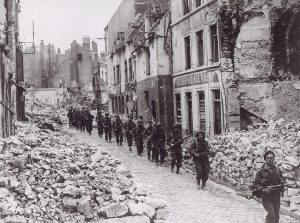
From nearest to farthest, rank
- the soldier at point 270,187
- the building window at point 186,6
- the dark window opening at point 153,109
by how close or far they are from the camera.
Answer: the soldier at point 270,187, the building window at point 186,6, the dark window opening at point 153,109

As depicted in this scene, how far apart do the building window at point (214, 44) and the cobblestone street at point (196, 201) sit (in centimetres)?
558

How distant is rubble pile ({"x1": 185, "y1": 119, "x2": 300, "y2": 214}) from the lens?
9719 mm

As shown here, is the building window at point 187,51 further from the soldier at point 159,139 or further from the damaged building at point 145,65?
the soldier at point 159,139

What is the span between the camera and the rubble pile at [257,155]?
383 inches

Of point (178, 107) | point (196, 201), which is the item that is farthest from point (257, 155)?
point (178, 107)

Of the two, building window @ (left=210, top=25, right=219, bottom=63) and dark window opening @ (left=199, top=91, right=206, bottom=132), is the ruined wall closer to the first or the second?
building window @ (left=210, top=25, right=219, bottom=63)

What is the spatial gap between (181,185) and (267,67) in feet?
22.8

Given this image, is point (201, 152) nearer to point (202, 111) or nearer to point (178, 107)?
point (202, 111)

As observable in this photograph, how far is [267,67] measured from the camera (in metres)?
16.6

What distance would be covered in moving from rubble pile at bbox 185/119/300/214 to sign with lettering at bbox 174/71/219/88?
385cm

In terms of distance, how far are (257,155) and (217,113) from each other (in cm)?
679

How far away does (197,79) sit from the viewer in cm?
1922

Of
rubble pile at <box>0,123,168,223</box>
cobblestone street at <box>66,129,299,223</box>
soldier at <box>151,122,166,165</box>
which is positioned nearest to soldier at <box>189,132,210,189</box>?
cobblestone street at <box>66,129,299,223</box>

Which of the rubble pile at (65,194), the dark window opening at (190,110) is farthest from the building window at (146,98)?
the rubble pile at (65,194)
